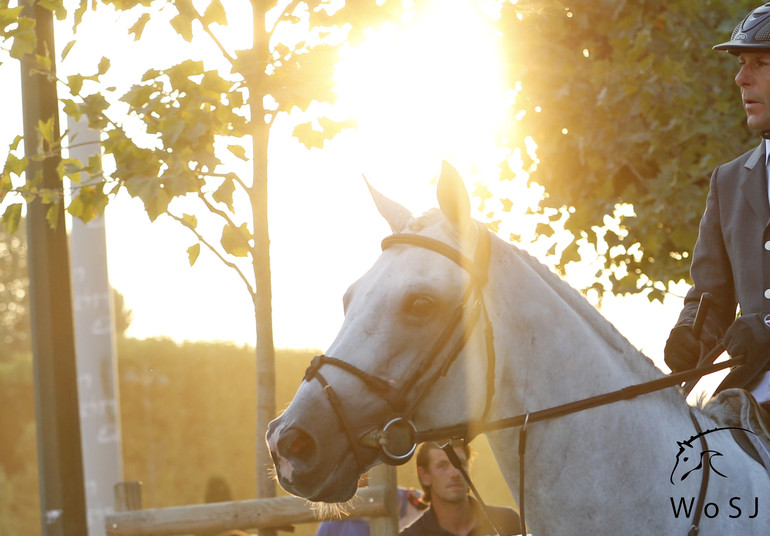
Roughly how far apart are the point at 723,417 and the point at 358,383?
124cm

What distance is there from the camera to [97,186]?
4906mm

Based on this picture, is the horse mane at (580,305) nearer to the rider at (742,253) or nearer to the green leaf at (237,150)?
the rider at (742,253)

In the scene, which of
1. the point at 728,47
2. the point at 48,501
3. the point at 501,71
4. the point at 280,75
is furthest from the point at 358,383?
the point at 501,71

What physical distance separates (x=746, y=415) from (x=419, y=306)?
3.73 ft

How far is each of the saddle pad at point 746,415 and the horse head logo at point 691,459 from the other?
0.57ft

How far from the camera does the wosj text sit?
124 inches

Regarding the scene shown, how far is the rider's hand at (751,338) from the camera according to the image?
342 centimetres

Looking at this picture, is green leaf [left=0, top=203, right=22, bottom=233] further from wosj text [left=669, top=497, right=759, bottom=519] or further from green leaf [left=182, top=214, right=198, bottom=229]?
wosj text [left=669, top=497, right=759, bottom=519]

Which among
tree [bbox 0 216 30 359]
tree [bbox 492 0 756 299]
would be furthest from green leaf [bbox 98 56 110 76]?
tree [bbox 0 216 30 359]

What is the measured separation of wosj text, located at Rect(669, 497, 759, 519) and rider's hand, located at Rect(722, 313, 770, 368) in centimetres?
48

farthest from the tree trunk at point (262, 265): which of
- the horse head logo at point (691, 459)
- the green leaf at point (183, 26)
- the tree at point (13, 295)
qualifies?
the tree at point (13, 295)

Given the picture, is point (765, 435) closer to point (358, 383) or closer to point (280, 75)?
point (358, 383)

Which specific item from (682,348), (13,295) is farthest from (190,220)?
(13,295)

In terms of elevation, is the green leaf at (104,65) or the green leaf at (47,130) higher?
the green leaf at (104,65)
